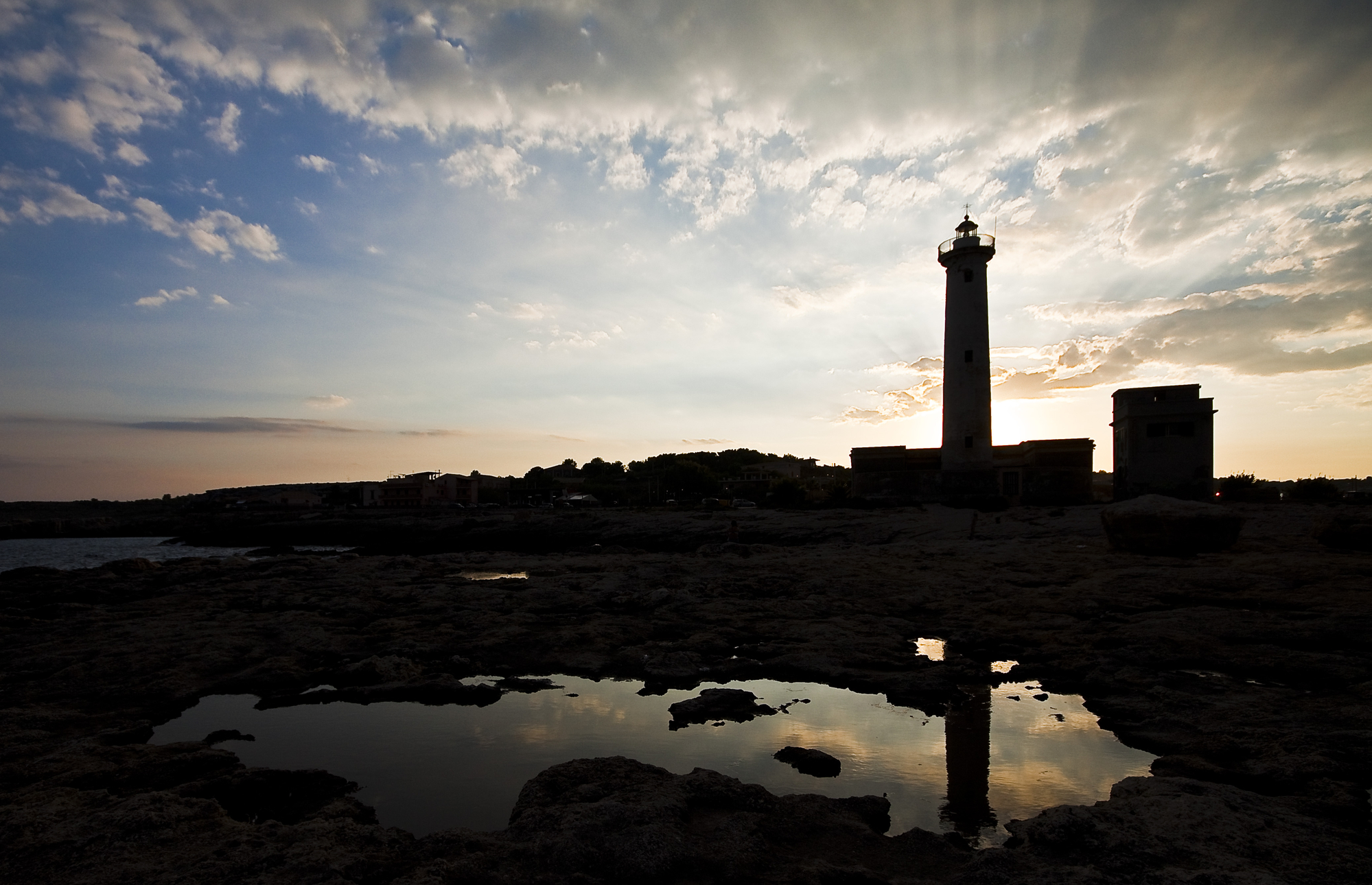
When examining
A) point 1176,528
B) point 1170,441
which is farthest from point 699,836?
point 1170,441

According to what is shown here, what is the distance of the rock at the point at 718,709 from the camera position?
6816 mm

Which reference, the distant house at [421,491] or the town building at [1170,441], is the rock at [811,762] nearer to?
the town building at [1170,441]

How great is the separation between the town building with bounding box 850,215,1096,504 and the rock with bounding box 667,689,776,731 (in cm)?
2810

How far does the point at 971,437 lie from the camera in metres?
32.4

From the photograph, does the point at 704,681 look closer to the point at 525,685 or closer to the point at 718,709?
the point at 718,709

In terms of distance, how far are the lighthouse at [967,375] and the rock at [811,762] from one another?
29429 millimetres

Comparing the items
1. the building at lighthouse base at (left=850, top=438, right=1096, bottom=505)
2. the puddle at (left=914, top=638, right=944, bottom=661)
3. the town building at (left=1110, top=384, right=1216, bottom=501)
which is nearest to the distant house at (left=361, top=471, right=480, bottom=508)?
the building at lighthouse base at (left=850, top=438, right=1096, bottom=505)

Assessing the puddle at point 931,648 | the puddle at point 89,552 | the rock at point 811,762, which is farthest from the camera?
the puddle at point 89,552

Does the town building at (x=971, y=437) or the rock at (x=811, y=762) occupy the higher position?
the town building at (x=971, y=437)

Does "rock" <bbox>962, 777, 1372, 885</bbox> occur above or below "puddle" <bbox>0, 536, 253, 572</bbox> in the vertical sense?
above

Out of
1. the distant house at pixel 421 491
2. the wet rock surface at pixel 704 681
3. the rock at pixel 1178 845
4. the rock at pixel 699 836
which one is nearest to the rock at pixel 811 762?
the rock at pixel 699 836

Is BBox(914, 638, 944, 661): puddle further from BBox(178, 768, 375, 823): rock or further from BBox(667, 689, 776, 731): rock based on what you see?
BBox(178, 768, 375, 823): rock

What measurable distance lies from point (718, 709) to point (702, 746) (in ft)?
2.78

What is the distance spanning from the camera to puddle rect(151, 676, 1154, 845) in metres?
5.04
